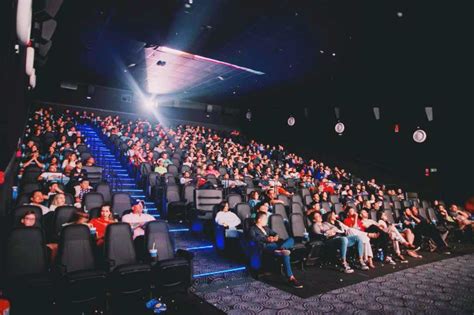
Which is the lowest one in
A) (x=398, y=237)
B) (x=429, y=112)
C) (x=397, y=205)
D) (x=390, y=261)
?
(x=390, y=261)

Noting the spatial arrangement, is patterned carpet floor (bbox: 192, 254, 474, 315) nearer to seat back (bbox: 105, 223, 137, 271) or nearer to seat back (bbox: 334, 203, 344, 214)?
seat back (bbox: 105, 223, 137, 271)

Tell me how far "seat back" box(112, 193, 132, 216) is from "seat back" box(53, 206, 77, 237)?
1140 mm

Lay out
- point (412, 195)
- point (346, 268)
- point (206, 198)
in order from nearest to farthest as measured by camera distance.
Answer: point (346, 268), point (206, 198), point (412, 195)

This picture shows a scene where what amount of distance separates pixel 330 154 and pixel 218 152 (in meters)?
6.17

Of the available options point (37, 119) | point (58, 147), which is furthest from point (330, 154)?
point (37, 119)

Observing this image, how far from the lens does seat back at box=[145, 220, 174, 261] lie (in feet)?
13.8

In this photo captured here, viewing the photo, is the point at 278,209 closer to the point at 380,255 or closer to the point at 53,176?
the point at 380,255

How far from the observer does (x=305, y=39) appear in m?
8.17

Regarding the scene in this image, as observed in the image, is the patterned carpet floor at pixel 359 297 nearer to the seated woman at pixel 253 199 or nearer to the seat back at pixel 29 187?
the seated woman at pixel 253 199

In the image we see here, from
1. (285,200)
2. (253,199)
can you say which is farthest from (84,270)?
(285,200)

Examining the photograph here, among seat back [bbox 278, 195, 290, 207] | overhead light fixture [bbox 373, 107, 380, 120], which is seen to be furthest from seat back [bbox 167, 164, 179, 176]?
overhead light fixture [bbox 373, 107, 380, 120]

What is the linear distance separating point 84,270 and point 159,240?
1.08 meters

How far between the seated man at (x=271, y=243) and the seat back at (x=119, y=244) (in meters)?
1.87

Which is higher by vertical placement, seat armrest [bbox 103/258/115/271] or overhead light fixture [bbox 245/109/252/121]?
overhead light fixture [bbox 245/109/252/121]
